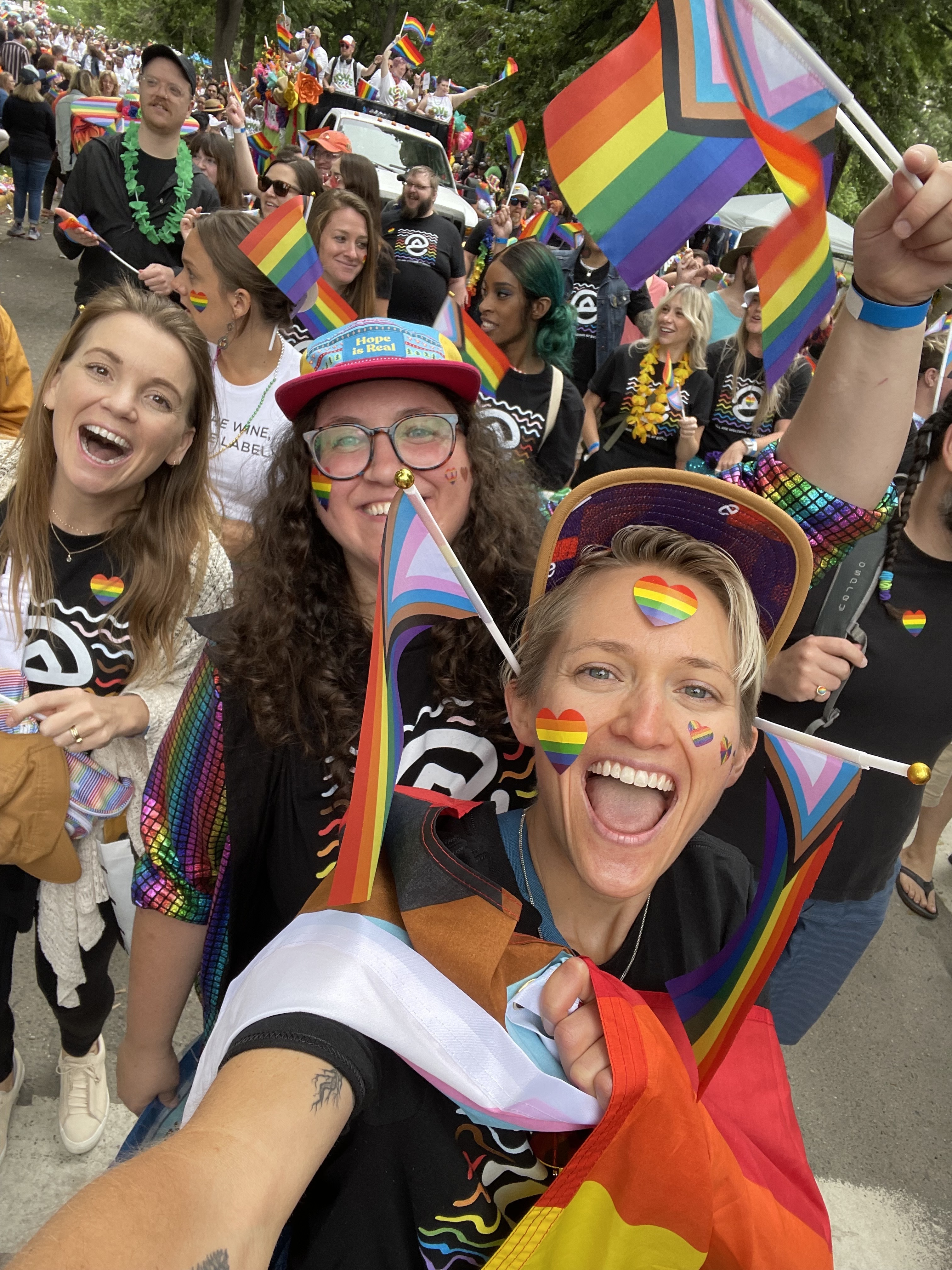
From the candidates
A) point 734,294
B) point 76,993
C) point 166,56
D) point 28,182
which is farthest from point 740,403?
point 28,182

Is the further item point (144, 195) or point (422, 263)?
point (422, 263)

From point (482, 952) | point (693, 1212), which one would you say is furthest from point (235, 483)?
point (693, 1212)

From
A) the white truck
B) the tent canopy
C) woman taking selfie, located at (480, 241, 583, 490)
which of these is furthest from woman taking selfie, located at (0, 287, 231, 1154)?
the tent canopy

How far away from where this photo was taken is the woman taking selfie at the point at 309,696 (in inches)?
63.8

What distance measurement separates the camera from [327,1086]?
3.30ft

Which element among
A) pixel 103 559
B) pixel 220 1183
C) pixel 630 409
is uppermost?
pixel 220 1183

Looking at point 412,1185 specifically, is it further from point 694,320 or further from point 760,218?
point 760,218

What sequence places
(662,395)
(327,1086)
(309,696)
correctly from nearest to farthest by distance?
(327,1086) → (309,696) → (662,395)

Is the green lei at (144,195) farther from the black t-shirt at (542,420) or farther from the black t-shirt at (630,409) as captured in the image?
the black t-shirt at (630,409)

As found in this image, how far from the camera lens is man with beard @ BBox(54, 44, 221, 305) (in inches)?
204

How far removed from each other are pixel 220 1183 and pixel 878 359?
1.38m

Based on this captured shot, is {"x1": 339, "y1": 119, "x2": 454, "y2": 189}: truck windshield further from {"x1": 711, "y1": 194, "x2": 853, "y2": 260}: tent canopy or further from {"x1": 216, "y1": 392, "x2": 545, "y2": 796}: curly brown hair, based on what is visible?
{"x1": 216, "y1": 392, "x2": 545, "y2": 796}: curly brown hair

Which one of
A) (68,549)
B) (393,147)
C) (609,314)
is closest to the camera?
(68,549)

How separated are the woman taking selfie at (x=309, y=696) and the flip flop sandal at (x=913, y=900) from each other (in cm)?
325
